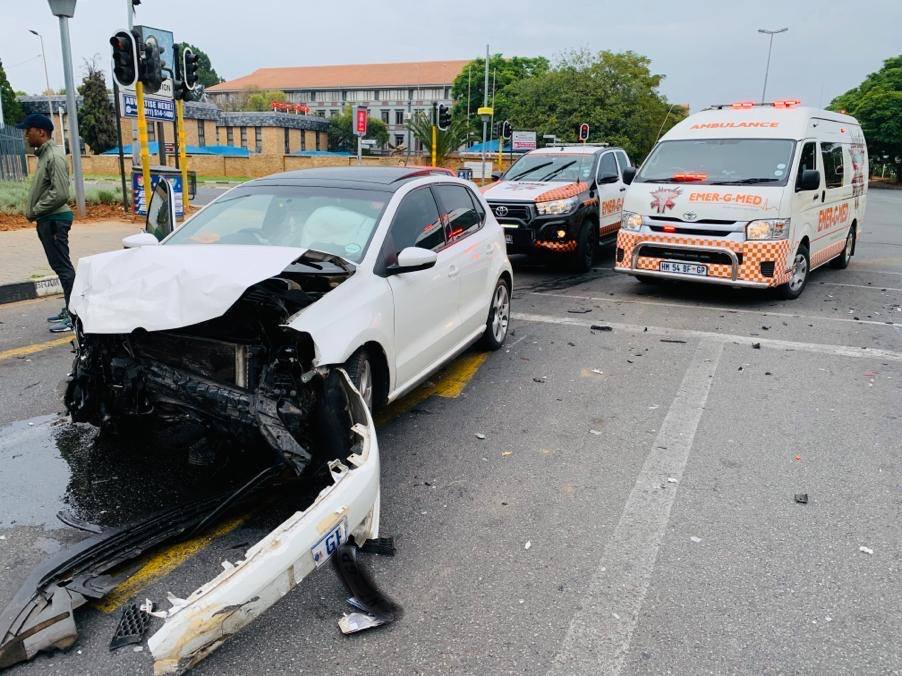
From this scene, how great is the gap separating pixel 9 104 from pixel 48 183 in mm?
80732

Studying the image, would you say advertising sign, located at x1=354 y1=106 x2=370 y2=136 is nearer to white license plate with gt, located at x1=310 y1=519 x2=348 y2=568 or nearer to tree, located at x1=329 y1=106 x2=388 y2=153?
white license plate with gt, located at x1=310 y1=519 x2=348 y2=568

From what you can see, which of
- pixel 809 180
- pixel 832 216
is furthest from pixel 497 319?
pixel 832 216

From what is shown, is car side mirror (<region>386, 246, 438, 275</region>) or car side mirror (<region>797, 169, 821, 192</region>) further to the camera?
car side mirror (<region>797, 169, 821, 192</region>)

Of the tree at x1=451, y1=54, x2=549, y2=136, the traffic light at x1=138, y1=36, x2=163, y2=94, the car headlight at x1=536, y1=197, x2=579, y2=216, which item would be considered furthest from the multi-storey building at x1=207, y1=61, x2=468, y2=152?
the car headlight at x1=536, y1=197, x2=579, y2=216

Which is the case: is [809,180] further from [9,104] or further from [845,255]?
[9,104]

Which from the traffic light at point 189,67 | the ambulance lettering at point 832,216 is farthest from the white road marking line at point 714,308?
the traffic light at point 189,67

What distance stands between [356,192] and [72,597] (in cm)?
319

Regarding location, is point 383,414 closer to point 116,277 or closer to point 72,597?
point 116,277

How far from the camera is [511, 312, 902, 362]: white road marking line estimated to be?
285 inches

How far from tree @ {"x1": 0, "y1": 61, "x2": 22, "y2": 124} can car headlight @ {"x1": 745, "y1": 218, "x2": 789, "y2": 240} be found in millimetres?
80508

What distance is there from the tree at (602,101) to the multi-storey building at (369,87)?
7076cm

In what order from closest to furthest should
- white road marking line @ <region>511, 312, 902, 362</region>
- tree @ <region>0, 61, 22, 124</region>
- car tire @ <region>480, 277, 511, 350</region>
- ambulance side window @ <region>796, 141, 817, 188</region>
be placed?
car tire @ <region>480, 277, 511, 350</region>
white road marking line @ <region>511, 312, 902, 362</region>
ambulance side window @ <region>796, 141, 817, 188</region>
tree @ <region>0, 61, 22, 124</region>

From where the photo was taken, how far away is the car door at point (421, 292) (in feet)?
15.4

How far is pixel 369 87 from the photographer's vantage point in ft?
359
